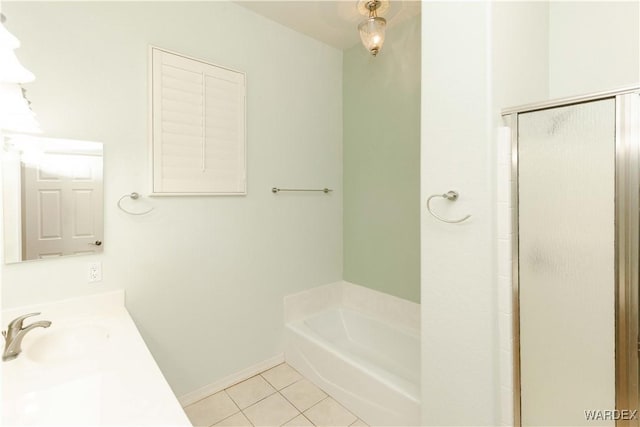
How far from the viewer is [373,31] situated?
1689mm

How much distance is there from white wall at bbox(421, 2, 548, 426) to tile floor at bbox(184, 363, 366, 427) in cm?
67

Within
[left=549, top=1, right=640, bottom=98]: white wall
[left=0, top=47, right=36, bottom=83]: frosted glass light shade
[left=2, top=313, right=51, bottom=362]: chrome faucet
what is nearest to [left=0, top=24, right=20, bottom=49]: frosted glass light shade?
[left=0, top=47, right=36, bottom=83]: frosted glass light shade

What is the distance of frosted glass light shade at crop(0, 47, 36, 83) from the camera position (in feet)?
3.11

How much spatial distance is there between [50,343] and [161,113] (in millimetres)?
1255

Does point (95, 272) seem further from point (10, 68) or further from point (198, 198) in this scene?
point (10, 68)

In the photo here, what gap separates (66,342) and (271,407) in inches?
46.8

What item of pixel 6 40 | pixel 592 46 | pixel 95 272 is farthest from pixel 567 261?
pixel 95 272

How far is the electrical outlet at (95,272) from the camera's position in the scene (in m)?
1.58

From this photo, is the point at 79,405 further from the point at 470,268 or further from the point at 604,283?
the point at 604,283

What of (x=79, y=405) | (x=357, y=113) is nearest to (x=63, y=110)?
(x=79, y=405)

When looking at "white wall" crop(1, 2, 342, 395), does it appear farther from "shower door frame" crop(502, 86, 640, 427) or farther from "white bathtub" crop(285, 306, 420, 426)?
"shower door frame" crop(502, 86, 640, 427)

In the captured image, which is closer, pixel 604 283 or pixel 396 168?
pixel 604 283

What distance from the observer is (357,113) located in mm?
2588

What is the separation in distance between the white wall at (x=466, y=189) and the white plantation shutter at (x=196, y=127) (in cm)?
126
